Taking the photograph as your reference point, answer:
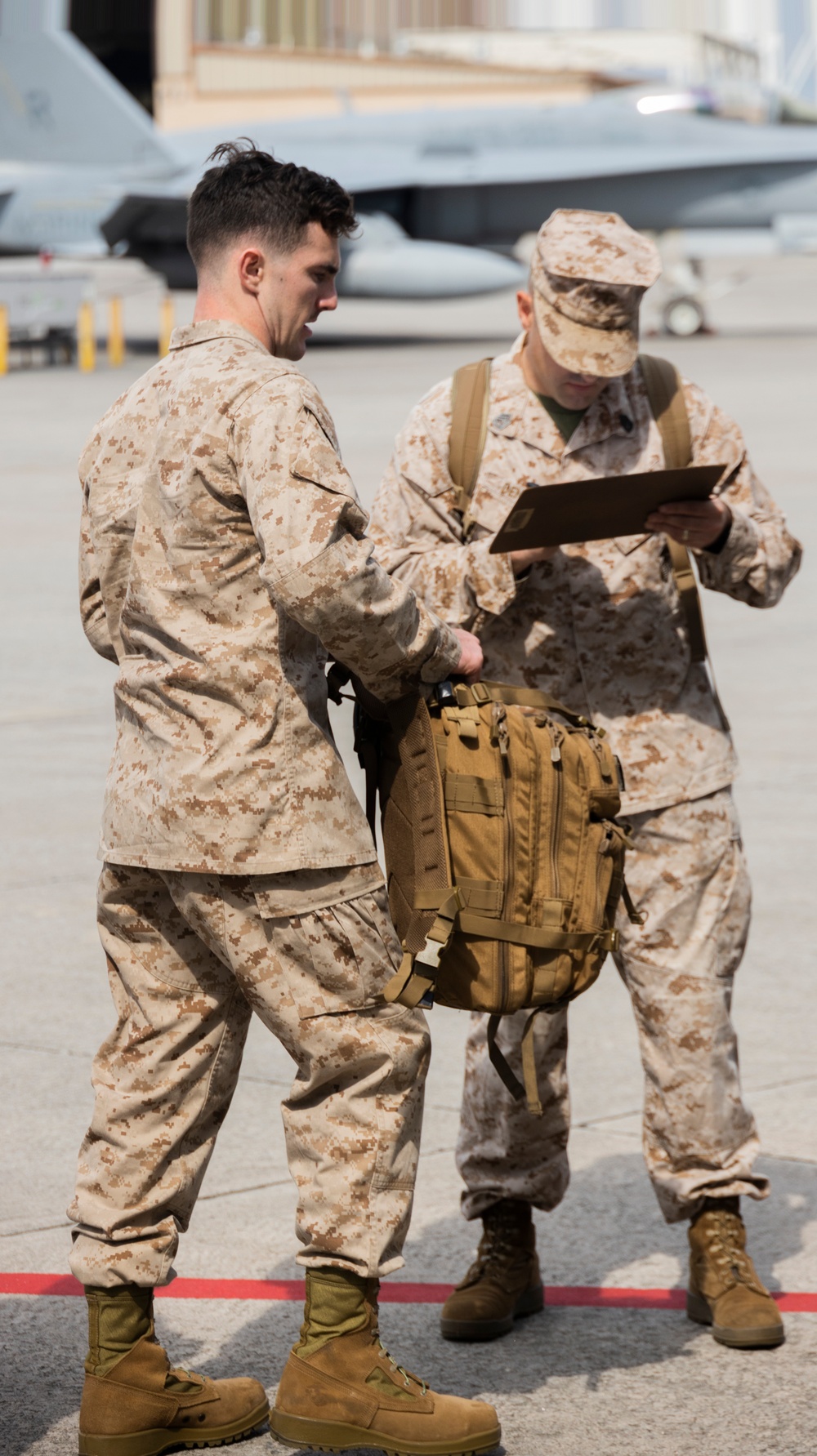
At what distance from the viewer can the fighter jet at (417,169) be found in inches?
1351

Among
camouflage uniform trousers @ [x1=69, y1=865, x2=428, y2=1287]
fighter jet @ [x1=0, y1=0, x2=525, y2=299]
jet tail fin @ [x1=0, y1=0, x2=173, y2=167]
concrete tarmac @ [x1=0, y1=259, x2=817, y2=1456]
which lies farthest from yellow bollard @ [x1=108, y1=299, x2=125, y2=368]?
camouflage uniform trousers @ [x1=69, y1=865, x2=428, y2=1287]

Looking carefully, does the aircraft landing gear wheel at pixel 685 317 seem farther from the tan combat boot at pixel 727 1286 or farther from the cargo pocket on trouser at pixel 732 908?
the tan combat boot at pixel 727 1286

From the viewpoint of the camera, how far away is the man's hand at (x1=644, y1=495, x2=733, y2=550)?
3416 mm

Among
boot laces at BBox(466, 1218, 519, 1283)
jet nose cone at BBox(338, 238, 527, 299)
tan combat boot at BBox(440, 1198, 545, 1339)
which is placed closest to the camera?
tan combat boot at BBox(440, 1198, 545, 1339)

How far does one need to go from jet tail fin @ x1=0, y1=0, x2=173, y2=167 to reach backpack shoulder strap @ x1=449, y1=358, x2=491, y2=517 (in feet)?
118

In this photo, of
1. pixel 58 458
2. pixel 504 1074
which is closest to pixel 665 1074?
pixel 504 1074

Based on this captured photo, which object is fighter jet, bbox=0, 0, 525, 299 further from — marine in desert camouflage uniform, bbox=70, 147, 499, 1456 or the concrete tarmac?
marine in desert camouflage uniform, bbox=70, 147, 499, 1456

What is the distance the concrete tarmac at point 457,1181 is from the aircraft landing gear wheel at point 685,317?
25392 mm

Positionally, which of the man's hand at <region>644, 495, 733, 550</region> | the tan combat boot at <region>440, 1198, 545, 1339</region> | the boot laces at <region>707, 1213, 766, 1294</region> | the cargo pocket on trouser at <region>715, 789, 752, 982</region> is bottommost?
the tan combat boot at <region>440, 1198, 545, 1339</region>

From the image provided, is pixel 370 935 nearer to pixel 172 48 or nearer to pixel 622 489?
pixel 622 489

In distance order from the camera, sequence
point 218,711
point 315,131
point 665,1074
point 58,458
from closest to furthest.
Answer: point 218,711 → point 665,1074 → point 58,458 → point 315,131

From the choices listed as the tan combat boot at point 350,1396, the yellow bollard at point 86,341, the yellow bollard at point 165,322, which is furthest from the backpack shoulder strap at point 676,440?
the yellow bollard at point 165,322

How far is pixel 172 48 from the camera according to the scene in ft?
250

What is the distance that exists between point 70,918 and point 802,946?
8.23ft
